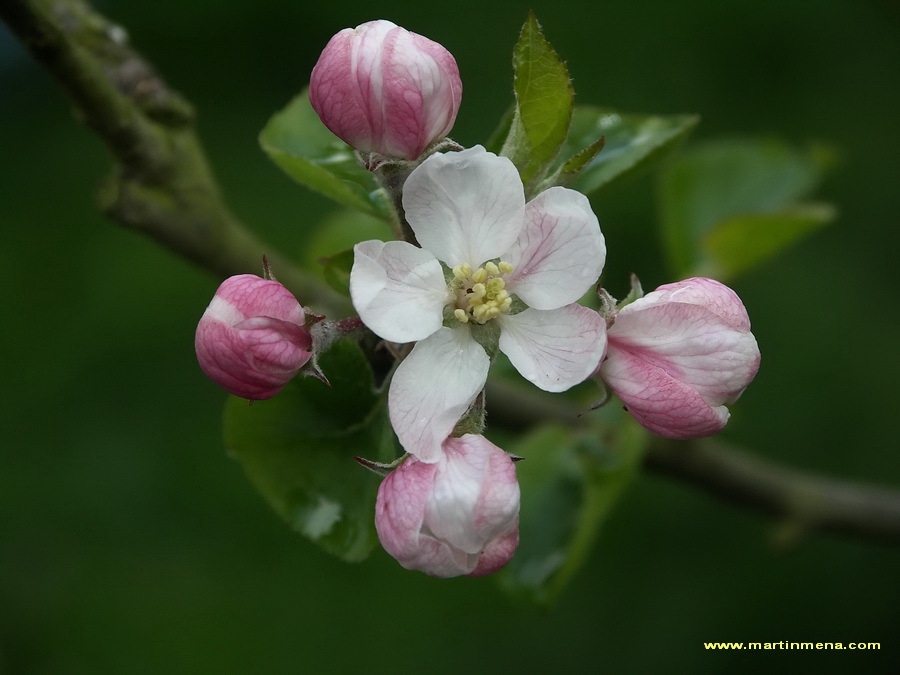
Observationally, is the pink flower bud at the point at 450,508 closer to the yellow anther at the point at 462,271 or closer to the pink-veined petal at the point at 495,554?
the pink-veined petal at the point at 495,554

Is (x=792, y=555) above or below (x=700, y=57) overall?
below

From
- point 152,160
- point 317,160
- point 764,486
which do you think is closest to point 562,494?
point 764,486

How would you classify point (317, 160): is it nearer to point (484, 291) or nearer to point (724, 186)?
point (484, 291)

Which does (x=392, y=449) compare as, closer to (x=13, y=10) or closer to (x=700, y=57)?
(x=13, y=10)

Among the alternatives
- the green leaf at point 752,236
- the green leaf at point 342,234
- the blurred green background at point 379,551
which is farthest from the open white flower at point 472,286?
the blurred green background at point 379,551

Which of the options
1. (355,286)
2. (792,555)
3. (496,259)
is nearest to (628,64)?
(792,555)

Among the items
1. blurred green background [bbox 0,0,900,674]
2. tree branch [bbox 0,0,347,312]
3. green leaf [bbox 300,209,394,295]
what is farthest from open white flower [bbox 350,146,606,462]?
blurred green background [bbox 0,0,900,674]
